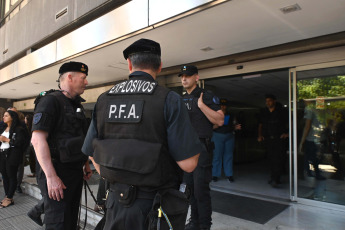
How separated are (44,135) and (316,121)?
413cm

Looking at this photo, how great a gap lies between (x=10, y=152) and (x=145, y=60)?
14.3ft

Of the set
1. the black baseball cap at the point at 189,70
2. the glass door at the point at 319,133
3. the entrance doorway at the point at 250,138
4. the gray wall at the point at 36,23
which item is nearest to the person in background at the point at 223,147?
the entrance doorway at the point at 250,138

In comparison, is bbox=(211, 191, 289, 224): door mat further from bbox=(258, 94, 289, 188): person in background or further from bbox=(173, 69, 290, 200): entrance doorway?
bbox=(258, 94, 289, 188): person in background

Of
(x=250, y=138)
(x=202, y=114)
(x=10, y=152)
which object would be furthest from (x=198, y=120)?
(x=250, y=138)

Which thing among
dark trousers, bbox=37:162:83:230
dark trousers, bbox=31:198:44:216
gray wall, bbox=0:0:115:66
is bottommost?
dark trousers, bbox=31:198:44:216

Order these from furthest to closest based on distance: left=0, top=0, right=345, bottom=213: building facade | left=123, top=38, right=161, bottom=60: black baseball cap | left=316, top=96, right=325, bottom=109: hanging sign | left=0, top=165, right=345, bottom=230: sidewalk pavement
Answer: left=316, top=96, right=325, bottom=109: hanging sign → left=0, top=165, right=345, bottom=230: sidewalk pavement → left=0, top=0, right=345, bottom=213: building facade → left=123, top=38, right=161, bottom=60: black baseball cap

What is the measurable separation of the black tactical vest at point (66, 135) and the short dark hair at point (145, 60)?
109 centimetres

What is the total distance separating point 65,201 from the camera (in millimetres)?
2293

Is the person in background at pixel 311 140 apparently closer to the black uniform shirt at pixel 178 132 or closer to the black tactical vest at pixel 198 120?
the black tactical vest at pixel 198 120

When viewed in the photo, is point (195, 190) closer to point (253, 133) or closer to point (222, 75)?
point (222, 75)

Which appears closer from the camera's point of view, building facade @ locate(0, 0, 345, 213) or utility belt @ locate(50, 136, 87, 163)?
utility belt @ locate(50, 136, 87, 163)

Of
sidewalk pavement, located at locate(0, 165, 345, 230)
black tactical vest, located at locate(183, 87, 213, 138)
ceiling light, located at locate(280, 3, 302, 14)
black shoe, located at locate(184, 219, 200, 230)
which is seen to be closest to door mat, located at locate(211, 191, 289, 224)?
sidewalk pavement, located at locate(0, 165, 345, 230)

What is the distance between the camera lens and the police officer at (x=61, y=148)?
2176 mm

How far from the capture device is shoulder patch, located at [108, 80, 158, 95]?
1.48m
